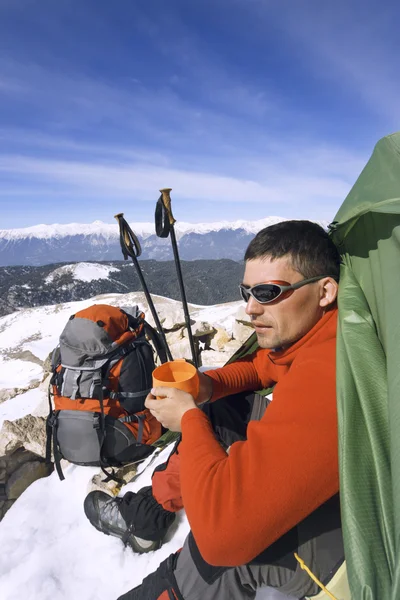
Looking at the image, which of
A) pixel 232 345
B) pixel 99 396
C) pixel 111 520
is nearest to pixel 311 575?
pixel 111 520

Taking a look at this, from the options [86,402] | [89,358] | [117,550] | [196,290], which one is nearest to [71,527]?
[117,550]

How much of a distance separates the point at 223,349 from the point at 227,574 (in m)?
9.00

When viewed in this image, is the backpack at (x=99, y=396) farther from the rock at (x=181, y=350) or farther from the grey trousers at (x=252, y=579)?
the rock at (x=181, y=350)

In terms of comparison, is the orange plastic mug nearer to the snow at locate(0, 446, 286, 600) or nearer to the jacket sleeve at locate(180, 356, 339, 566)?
the jacket sleeve at locate(180, 356, 339, 566)

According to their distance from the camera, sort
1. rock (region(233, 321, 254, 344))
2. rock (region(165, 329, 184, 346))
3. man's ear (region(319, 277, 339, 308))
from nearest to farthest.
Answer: man's ear (region(319, 277, 339, 308)) < rock (region(233, 321, 254, 344)) < rock (region(165, 329, 184, 346))

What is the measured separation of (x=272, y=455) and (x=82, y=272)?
18994 cm

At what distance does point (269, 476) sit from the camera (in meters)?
1.62

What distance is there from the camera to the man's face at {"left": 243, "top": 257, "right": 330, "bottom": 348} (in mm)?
2422

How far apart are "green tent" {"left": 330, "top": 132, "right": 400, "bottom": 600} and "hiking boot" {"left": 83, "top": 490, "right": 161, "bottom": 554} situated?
3.05m

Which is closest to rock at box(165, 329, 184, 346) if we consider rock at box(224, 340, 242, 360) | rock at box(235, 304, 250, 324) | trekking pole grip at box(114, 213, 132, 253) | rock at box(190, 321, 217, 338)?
rock at box(190, 321, 217, 338)

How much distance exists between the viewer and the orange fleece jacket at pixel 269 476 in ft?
5.32

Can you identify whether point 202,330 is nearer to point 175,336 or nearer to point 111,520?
point 175,336

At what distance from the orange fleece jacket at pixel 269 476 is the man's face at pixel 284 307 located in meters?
0.52

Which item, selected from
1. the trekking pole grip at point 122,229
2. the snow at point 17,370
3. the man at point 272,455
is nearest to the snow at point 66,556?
the man at point 272,455
